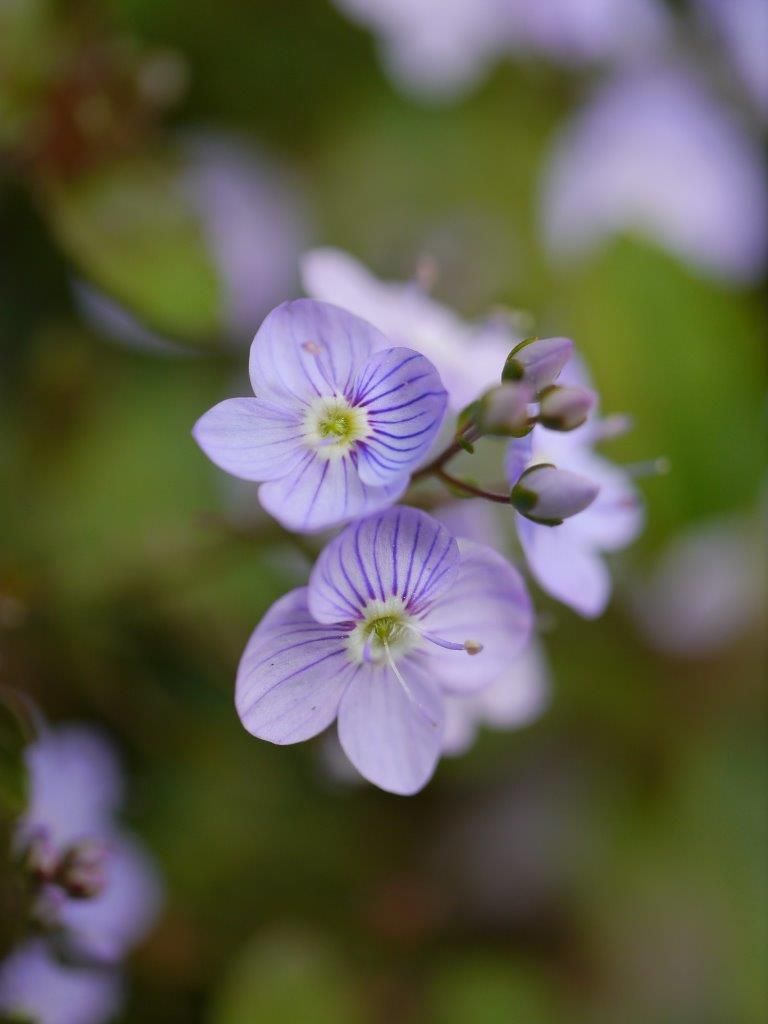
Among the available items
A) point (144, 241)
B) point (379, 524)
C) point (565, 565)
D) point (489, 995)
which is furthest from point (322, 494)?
point (489, 995)

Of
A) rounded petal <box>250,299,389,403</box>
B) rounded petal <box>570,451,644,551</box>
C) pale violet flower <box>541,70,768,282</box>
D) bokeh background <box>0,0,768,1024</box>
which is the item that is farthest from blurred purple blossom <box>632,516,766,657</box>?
rounded petal <box>250,299,389,403</box>

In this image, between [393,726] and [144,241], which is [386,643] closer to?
[393,726]

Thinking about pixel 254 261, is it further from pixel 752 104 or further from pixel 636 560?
pixel 752 104

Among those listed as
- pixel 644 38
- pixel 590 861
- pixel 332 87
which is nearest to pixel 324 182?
pixel 332 87

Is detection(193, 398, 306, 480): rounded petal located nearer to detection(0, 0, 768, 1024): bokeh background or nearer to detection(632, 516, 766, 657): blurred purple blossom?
detection(0, 0, 768, 1024): bokeh background

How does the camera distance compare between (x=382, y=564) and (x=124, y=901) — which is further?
(x=124, y=901)

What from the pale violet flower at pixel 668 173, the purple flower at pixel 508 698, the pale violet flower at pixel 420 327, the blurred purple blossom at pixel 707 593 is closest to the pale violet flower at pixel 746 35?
the pale violet flower at pixel 668 173
